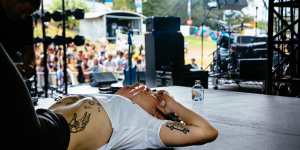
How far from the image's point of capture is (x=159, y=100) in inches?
46.3

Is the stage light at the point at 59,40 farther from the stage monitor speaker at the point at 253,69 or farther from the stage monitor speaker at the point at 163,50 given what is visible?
the stage monitor speaker at the point at 253,69

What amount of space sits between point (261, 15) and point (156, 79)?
3978 mm

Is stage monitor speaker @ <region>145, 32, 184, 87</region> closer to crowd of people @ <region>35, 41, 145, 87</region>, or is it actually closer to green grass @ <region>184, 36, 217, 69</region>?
crowd of people @ <region>35, 41, 145, 87</region>

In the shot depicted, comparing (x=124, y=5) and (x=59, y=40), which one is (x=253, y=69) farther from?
(x=124, y=5)

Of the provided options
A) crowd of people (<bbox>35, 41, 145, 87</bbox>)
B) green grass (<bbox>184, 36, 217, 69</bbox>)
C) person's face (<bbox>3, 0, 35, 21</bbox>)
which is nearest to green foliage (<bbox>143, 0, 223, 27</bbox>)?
green grass (<bbox>184, 36, 217, 69</bbox>)

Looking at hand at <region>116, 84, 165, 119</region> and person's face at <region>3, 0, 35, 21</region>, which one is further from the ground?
person's face at <region>3, 0, 35, 21</region>

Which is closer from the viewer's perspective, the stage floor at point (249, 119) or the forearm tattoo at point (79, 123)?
the forearm tattoo at point (79, 123)

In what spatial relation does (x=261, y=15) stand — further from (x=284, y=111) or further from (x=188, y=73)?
(x=284, y=111)

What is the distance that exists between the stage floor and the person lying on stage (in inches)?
2.7

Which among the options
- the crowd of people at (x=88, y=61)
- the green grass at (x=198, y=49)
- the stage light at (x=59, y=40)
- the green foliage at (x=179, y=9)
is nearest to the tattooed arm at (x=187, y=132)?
the stage light at (x=59, y=40)

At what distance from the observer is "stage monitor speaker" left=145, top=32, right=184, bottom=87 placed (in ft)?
19.4

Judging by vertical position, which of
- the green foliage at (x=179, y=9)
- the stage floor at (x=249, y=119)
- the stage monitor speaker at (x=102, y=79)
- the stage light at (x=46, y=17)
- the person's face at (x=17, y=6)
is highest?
the green foliage at (x=179, y=9)

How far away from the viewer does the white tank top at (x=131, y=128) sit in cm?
104

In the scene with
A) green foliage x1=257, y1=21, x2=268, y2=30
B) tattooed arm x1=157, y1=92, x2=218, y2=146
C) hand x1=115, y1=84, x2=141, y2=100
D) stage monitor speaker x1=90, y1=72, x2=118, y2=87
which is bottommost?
stage monitor speaker x1=90, y1=72, x2=118, y2=87
